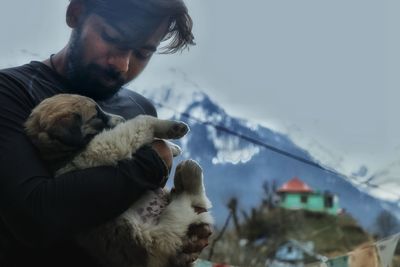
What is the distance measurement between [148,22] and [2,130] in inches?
16.9

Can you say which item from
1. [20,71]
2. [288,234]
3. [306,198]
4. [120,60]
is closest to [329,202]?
→ [306,198]

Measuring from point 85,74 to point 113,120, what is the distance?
128 mm

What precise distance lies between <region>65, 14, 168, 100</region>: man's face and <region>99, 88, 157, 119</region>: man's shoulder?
57mm

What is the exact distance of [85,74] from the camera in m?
A: 1.33

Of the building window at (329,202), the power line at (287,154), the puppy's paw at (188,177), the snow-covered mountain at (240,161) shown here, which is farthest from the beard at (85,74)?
the building window at (329,202)

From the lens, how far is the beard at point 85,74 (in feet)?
4.35

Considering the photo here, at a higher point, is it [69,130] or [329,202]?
[329,202]

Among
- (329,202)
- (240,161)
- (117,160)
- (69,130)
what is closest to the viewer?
(117,160)

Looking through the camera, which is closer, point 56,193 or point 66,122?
point 56,193

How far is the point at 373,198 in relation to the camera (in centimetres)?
324

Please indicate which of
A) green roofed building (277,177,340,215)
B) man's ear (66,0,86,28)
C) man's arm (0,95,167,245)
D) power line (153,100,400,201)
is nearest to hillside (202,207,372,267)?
green roofed building (277,177,340,215)

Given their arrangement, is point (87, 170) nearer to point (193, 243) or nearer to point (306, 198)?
point (193, 243)

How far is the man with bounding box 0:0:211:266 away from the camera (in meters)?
1.04

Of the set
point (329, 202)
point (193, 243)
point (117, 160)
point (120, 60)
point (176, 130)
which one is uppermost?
point (329, 202)
